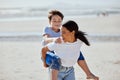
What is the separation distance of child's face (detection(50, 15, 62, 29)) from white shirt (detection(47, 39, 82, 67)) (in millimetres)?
349

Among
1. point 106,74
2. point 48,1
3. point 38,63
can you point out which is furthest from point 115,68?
point 48,1

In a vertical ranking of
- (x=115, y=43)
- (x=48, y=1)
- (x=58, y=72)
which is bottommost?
(x=48, y=1)

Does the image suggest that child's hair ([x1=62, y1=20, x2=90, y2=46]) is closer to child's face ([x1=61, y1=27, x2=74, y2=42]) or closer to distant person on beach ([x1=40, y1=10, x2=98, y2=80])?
child's face ([x1=61, y1=27, x2=74, y2=42])

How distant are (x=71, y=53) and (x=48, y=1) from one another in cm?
4634

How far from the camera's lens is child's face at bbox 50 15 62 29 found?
150 inches

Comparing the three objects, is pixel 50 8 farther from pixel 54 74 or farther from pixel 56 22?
pixel 54 74

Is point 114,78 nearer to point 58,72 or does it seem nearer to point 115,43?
point 58,72

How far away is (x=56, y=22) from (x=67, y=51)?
412mm

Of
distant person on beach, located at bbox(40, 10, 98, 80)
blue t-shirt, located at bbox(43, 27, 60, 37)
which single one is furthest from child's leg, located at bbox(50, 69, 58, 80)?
blue t-shirt, located at bbox(43, 27, 60, 37)

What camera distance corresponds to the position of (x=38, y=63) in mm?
9406

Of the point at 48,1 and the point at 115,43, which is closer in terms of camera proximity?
the point at 115,43

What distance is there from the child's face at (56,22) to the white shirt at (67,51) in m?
0.35

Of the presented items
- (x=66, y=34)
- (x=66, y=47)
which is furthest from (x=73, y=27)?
(x=66, y=47)

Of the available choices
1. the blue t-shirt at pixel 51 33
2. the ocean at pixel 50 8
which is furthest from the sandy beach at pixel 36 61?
the ocean at pixel 50 8
